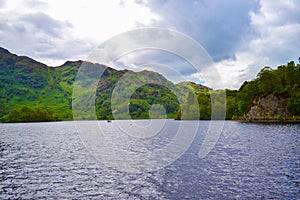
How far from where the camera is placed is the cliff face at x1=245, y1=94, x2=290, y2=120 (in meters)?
164

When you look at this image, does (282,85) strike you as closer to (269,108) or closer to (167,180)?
(269,108)

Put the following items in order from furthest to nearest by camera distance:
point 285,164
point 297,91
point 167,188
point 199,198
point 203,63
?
point 297,91
point 203,63
point 285,164
point 167,188
point 199,198

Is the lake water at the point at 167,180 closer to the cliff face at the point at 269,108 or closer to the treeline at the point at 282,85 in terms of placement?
the treeline at the point at 282,85

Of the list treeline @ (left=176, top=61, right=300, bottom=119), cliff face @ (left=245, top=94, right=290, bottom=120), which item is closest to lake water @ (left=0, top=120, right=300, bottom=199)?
treeline @ (left=176, top=61, right=300, bottom=119)

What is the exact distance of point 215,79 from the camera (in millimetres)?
44406

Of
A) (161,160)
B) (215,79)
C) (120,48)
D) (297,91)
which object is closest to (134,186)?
(161,160)

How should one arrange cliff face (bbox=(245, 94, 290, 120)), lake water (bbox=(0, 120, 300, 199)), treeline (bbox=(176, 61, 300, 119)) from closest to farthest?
lake water (bbox=(0, 120, 300, 199)), treeline (bbox=(176, 61, 300, 119)), cliff face (bbox=(245, 94, 290, 120))

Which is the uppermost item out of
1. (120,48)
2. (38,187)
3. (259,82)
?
(259,82)

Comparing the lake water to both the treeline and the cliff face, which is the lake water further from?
the cliff face

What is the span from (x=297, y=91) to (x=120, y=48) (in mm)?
154495

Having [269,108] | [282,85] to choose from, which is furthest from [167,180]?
[282,85]

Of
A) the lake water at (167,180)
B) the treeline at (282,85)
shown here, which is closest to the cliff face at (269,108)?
the treeline at (282,85)

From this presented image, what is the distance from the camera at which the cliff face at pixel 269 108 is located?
163500 mm

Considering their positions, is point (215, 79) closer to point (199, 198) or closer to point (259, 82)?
point (199, 198)
